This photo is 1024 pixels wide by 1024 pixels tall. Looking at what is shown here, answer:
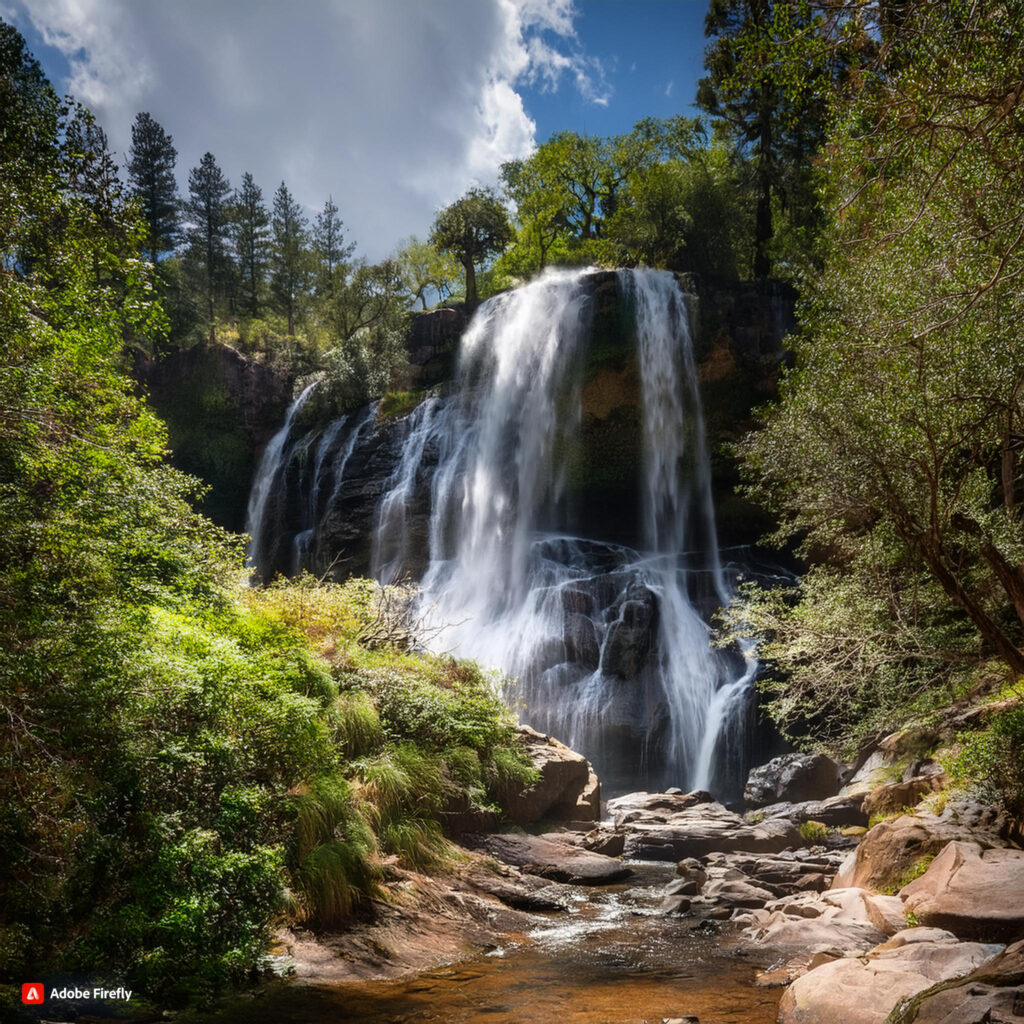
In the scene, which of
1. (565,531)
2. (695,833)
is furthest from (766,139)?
(695,833)

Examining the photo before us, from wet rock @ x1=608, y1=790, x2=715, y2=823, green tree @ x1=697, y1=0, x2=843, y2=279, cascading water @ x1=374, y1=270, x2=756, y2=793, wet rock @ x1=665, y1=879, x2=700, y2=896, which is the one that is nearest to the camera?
wet rock @ x1=665, y1=879, x2=700, y2=896

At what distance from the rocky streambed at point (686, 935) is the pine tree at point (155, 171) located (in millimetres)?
41299

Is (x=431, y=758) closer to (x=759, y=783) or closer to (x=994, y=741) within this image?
(x=994, y=741)

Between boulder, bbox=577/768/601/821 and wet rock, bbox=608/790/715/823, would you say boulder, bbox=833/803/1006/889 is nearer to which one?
boulder, bbox=577/768/601/821

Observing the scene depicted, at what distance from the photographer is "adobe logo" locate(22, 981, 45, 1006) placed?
453 centimetres

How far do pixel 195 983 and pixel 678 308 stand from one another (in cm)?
2505

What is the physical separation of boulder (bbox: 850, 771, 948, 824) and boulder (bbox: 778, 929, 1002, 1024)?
18.8ft

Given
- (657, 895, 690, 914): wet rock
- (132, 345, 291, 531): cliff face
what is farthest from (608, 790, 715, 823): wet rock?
(132, 345, 291, 531): cliff face

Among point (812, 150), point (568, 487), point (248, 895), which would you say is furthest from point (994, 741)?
point (812, 150)

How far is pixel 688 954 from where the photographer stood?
7227 millimetres

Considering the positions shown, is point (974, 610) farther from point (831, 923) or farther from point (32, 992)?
point (32, 992)

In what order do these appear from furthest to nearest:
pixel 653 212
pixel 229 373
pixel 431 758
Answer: pixel 229 373 < pixel 653 212 < pixel 431 758

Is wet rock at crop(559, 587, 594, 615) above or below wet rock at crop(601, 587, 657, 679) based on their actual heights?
above

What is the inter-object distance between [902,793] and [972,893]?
561cm
